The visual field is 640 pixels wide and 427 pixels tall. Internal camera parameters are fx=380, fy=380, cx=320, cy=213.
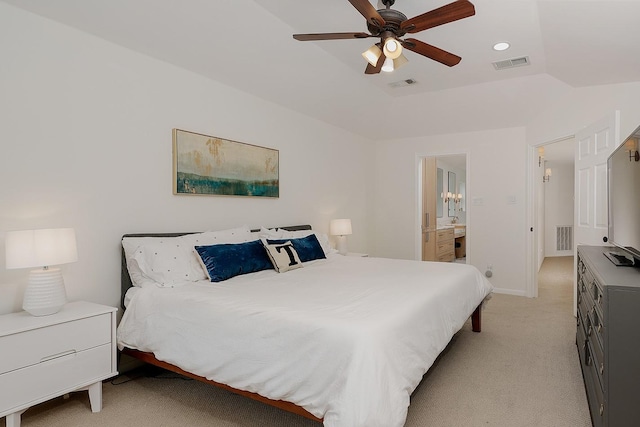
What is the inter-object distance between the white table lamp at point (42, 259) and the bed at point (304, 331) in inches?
19.3

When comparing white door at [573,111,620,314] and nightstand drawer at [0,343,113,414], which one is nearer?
nightstand drawer at [0,343,113,414]

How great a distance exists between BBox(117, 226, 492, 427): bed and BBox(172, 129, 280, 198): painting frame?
517 mm

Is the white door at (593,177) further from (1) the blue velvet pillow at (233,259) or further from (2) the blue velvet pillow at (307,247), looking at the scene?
(1) the blue velvet pillow at (233,259)

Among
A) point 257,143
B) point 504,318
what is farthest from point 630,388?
point 257,143

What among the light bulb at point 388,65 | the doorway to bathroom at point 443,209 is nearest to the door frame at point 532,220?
the doorway to bathroom at point 443,209

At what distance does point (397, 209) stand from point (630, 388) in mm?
4592

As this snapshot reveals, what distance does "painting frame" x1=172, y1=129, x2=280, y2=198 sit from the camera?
10.5 ft

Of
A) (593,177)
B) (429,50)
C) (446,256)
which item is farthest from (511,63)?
(446,256)

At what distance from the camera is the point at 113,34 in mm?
2668

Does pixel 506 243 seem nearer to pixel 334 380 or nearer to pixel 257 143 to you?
pixel 257 143

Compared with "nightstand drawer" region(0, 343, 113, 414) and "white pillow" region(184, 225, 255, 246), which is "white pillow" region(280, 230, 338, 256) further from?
"nightstand drawer" region(0, 343, 113, 414)

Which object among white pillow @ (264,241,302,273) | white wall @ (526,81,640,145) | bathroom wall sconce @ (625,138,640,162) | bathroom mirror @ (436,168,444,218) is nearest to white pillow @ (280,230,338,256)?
white pillow @ (264,241,302,273)

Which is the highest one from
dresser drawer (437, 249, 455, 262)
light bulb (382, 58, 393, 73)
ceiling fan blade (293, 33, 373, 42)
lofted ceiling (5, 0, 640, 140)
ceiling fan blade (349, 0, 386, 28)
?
lofted ceiling (5, 0, 640, 140)

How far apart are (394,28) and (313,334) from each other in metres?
1.85
